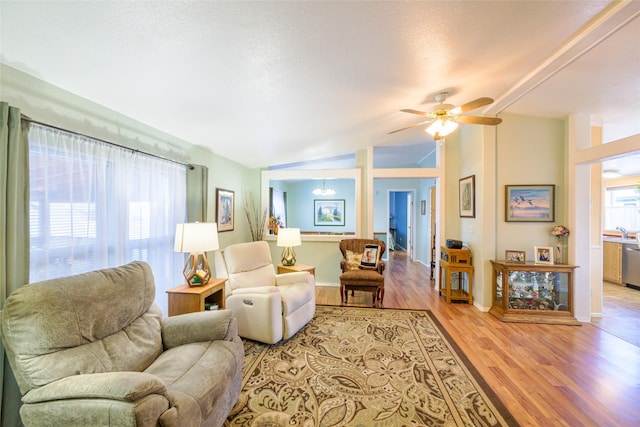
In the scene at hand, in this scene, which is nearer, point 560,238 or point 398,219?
point 560,238

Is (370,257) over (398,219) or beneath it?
beneath

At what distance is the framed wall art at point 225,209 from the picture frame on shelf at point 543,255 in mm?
4401

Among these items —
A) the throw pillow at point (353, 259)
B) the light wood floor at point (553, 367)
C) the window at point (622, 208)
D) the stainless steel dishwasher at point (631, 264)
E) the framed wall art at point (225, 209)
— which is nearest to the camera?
→ the light wood floor at point (553, 367)

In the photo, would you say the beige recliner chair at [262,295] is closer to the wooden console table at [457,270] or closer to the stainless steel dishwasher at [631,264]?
the wooden console table at [457,270]

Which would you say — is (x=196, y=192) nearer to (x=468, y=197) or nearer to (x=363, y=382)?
(x=363, y=382)

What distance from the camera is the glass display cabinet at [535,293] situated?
127 inches

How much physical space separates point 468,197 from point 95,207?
4594 millimetres

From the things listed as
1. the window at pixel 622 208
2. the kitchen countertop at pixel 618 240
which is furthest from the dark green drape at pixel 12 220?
the window at pixel 622 208

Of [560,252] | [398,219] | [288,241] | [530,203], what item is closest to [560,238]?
[560,252]

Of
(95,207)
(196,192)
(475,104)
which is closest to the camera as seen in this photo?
(95,207)

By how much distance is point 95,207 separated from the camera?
1.96 meters

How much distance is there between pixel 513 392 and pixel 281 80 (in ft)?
9.93

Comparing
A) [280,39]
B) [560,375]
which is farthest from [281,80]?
[560,375]

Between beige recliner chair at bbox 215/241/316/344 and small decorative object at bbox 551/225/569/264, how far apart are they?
10.7ft
